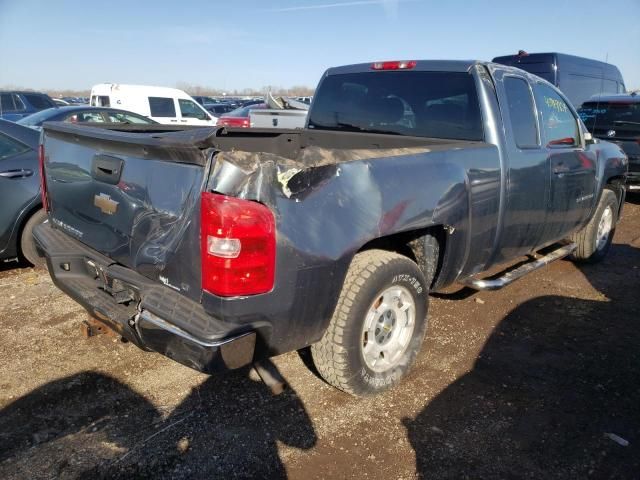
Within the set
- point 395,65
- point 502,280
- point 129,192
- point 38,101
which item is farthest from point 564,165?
point 38,101

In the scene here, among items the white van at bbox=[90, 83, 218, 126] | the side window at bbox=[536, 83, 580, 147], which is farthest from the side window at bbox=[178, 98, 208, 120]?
the side window at bbox=[536, 83, 580, 147]

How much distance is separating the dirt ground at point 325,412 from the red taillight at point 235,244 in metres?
0.95

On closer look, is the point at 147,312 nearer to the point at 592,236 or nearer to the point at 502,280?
the point at 502,280

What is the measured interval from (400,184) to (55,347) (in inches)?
103

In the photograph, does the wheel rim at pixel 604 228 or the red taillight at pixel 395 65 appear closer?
the red taillight at pixel 395 65

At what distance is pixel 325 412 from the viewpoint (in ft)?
9.30

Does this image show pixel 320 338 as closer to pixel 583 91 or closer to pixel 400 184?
pixel 400 184

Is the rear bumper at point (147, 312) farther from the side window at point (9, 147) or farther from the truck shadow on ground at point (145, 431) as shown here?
the side window at point (9, 147)

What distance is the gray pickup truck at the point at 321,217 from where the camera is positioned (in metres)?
2.13

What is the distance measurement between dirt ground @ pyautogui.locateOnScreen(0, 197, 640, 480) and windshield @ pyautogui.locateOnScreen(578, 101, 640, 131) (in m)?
5.84

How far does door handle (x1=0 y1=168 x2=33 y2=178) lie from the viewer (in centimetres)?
451

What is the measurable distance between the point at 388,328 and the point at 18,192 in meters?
3.65

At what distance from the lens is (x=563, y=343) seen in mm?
3746

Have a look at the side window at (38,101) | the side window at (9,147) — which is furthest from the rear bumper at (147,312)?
the side window at (38,101)
